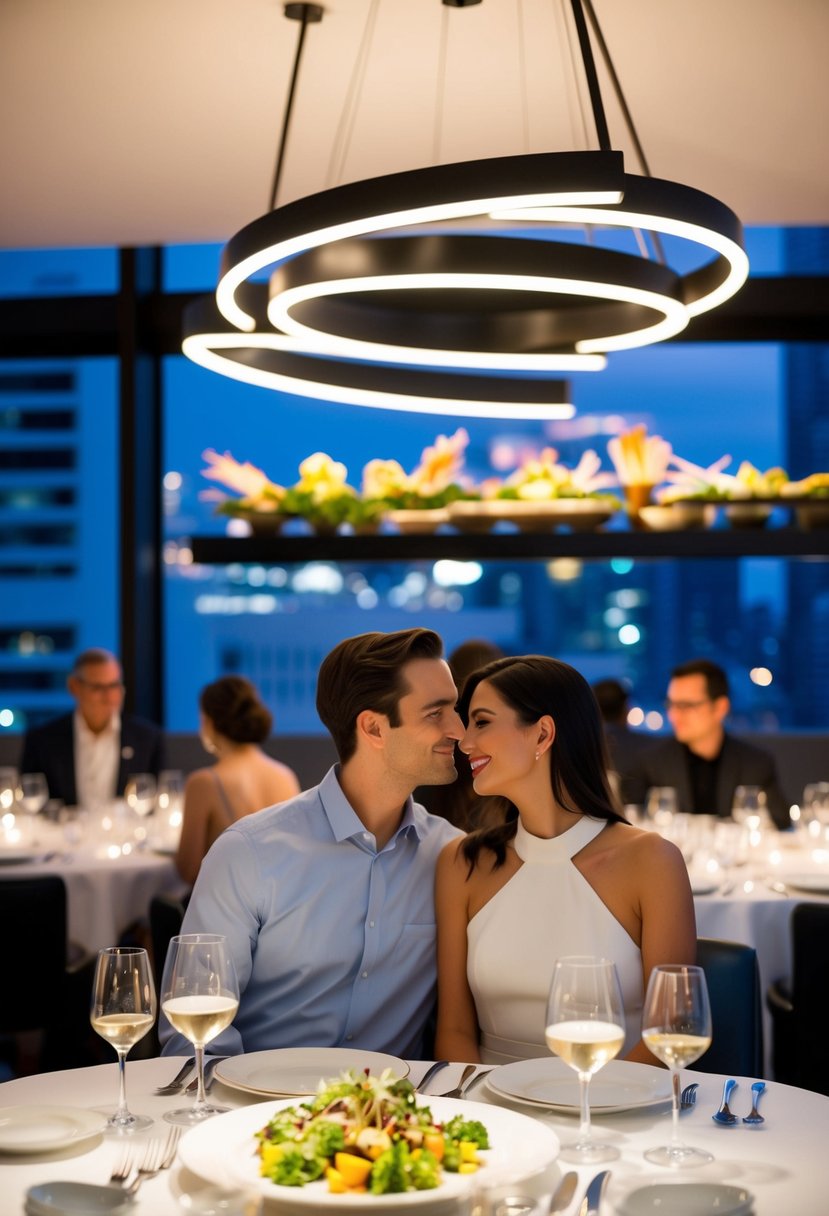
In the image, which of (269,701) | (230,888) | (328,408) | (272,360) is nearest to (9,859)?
(272,360)

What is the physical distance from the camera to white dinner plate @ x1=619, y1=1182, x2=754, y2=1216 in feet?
4.87

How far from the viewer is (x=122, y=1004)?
5.78ft

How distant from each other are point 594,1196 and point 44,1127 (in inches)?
27.9

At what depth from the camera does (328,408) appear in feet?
24.5

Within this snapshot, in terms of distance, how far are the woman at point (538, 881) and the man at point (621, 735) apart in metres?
3.10

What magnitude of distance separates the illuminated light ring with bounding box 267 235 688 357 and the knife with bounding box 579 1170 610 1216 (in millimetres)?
1848

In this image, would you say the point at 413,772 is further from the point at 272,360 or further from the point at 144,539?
the point at 144,539

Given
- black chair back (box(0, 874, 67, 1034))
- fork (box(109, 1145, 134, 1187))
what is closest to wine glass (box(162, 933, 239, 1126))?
fork (box(109, 1145, 134, 1187))

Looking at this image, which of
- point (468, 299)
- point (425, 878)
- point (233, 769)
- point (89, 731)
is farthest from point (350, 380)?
point (89, 731)

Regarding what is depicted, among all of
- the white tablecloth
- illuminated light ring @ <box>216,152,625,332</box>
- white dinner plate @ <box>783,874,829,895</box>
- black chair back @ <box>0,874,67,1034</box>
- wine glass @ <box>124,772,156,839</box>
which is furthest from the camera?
wine glass @ <box>124,772,156,839</box>

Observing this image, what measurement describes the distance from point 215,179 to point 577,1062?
4.71 meters

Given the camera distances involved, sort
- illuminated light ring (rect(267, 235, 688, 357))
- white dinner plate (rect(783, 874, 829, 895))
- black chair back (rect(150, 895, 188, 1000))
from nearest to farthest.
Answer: illuminated light ring (rect(267, 235, 688, 357)) < black chair back (rect(150, 895, 188, 1000)) < white dinner plate (rect(783, 874, 829, 895))

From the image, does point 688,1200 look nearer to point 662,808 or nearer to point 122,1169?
point 122,1169

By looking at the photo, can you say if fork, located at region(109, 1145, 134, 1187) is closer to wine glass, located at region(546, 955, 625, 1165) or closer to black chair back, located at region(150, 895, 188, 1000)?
wine glass, located at region(546, 955, 625, 1165)
